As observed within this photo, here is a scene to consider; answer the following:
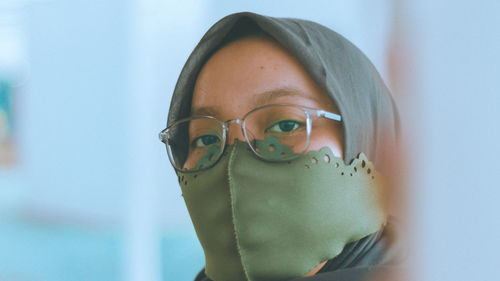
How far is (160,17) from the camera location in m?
1.52

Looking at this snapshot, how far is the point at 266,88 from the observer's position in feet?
2.53

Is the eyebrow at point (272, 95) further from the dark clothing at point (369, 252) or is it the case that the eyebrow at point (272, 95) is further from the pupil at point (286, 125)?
the dark clothing at point (369, 252)

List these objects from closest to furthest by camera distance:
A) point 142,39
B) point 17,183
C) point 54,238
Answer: point 142,39
point 54,238
point 17,183

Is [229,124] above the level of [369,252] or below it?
above

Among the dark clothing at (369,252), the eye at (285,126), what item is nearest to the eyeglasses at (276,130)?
the eye at (285,126)

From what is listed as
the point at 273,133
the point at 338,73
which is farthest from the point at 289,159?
the point at 338,73

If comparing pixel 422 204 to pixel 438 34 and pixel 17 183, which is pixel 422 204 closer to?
pixel 438 34

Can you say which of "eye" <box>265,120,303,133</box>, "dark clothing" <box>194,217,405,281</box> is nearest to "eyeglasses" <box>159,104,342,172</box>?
"eye" <box>265,120,303,133</box>

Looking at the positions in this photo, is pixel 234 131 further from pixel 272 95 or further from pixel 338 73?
pixel 338 73

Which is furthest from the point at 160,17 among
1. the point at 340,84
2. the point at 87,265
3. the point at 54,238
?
the point at 54,238

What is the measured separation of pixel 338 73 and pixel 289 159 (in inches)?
6.4

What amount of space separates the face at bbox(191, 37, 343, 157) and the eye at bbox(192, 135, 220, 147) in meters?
0.04

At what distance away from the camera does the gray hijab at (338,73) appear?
2.51ft

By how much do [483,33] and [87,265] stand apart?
2.66 metres
